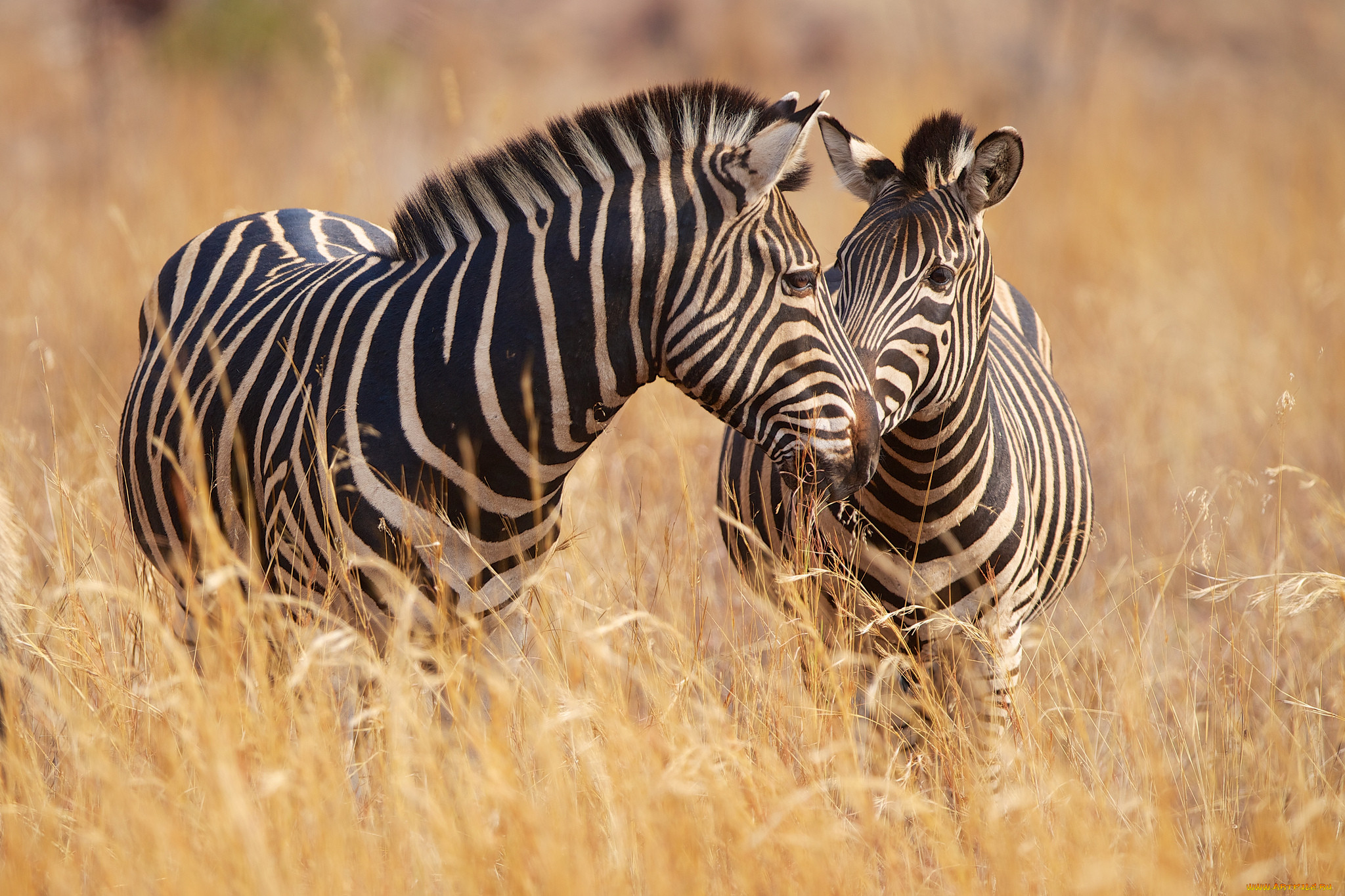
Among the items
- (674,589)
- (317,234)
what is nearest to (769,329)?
(674,589)

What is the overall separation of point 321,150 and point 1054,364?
6259 mm

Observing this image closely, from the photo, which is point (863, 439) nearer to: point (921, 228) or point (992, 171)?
point (921, 228)

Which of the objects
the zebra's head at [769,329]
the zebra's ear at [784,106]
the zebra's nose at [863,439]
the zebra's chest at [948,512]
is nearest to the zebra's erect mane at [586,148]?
the zebra's ear at [784,106]

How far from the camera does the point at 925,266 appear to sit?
2725 mm

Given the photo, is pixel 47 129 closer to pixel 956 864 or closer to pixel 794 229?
pixel 794 229

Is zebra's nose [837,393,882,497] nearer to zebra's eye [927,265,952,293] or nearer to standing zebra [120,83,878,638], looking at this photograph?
standing zebra [120,83,878,638]

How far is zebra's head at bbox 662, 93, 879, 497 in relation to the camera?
7.77 ft

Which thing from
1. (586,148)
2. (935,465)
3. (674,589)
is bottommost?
(674,589)

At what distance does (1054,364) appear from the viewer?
7.28 meters

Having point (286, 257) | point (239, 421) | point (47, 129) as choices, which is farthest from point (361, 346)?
point (47, 129)

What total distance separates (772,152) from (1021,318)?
2.08 meters

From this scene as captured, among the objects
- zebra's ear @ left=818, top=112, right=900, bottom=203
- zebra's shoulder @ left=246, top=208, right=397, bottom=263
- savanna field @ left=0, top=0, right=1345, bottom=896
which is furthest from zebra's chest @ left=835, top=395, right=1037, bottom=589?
zebra's shoulder @ left=246, top=208, right=397, bottom=263

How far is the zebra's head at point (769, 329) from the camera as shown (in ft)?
7.77

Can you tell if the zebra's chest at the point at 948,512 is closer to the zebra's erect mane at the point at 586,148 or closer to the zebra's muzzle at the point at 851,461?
the zebra's muzzle at the point at 851,461
